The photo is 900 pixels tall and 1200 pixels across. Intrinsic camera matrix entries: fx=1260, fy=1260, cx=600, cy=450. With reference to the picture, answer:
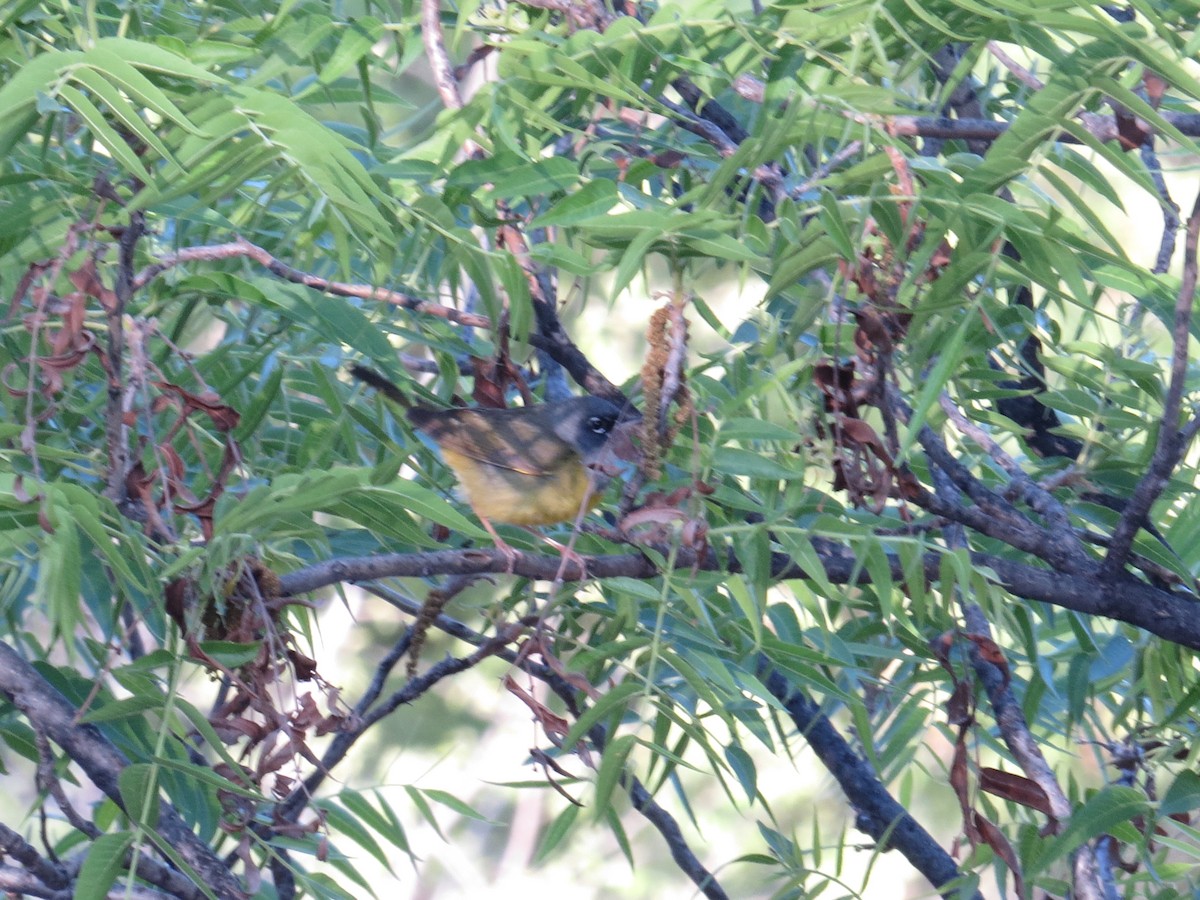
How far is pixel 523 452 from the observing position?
381 cm

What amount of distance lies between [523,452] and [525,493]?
5.3 inches

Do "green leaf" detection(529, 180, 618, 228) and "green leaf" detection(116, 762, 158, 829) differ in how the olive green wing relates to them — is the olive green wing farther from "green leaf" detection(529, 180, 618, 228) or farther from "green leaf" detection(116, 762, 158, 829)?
"green leaf" detection(116, 762, 158, 829)

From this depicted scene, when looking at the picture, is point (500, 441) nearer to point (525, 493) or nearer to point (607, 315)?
point (525, 493)

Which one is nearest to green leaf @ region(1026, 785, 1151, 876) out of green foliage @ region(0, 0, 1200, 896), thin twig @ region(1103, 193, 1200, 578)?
green foliage @ region(0, 0, 1200, 896)

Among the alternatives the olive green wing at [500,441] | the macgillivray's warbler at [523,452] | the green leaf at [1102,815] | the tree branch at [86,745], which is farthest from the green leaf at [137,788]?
the olive green wing at [500,441]

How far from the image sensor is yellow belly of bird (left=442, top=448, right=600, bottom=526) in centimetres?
370

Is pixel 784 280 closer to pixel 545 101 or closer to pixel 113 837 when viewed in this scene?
pixel 545 101

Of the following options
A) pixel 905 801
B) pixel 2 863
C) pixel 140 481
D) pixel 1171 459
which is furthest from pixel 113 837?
pixel 905 801

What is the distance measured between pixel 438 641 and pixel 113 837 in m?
6.14

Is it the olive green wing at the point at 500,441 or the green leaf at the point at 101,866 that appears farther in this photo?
the olive green wing at the point at 500,441

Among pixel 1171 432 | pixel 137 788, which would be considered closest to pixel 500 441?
pixel 137 788

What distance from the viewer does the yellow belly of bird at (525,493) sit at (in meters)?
3.70

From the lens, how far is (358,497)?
1879mm

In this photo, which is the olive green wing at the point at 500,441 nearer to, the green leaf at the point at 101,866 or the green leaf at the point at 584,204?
the green leaf at the point at 584,204
